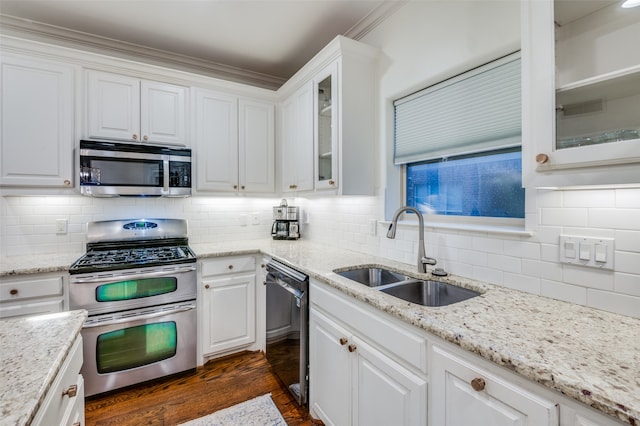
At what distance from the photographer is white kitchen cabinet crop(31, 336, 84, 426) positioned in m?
0.70

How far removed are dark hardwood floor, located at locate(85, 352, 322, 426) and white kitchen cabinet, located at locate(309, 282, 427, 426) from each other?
1.23 feet

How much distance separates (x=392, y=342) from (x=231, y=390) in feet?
4.90

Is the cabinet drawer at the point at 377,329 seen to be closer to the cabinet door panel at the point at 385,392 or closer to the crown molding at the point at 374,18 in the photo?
the cabinet door panel at the point at 385,392

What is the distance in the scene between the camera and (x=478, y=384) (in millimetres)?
896

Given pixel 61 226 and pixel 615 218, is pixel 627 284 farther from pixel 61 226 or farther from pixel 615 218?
pixel 61 226

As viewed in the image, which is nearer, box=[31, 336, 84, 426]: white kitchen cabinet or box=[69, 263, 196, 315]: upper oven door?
box=[31, 336, 84, 426]: white kitchen cabinet

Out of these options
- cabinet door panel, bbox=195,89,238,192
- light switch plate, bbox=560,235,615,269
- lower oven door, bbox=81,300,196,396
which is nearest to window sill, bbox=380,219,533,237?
light switch plate, bbox=560,235,615,269

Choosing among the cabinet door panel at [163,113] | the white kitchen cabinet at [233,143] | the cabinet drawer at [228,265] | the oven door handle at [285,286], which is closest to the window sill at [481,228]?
the oven door handle at [285,286]

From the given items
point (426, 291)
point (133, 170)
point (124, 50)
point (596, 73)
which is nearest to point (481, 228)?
point (426, 291)

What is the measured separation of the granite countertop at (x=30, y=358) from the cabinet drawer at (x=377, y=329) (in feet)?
3.49

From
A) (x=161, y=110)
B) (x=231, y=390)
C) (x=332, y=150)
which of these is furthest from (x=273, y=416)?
(x=161, y=110)

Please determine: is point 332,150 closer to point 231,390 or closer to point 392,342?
point 392,342

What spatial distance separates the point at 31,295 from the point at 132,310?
574mm

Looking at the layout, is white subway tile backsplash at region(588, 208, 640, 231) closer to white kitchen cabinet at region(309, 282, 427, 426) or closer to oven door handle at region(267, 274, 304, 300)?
white kitchen cabinet at region(309, 282, 427, 426)
